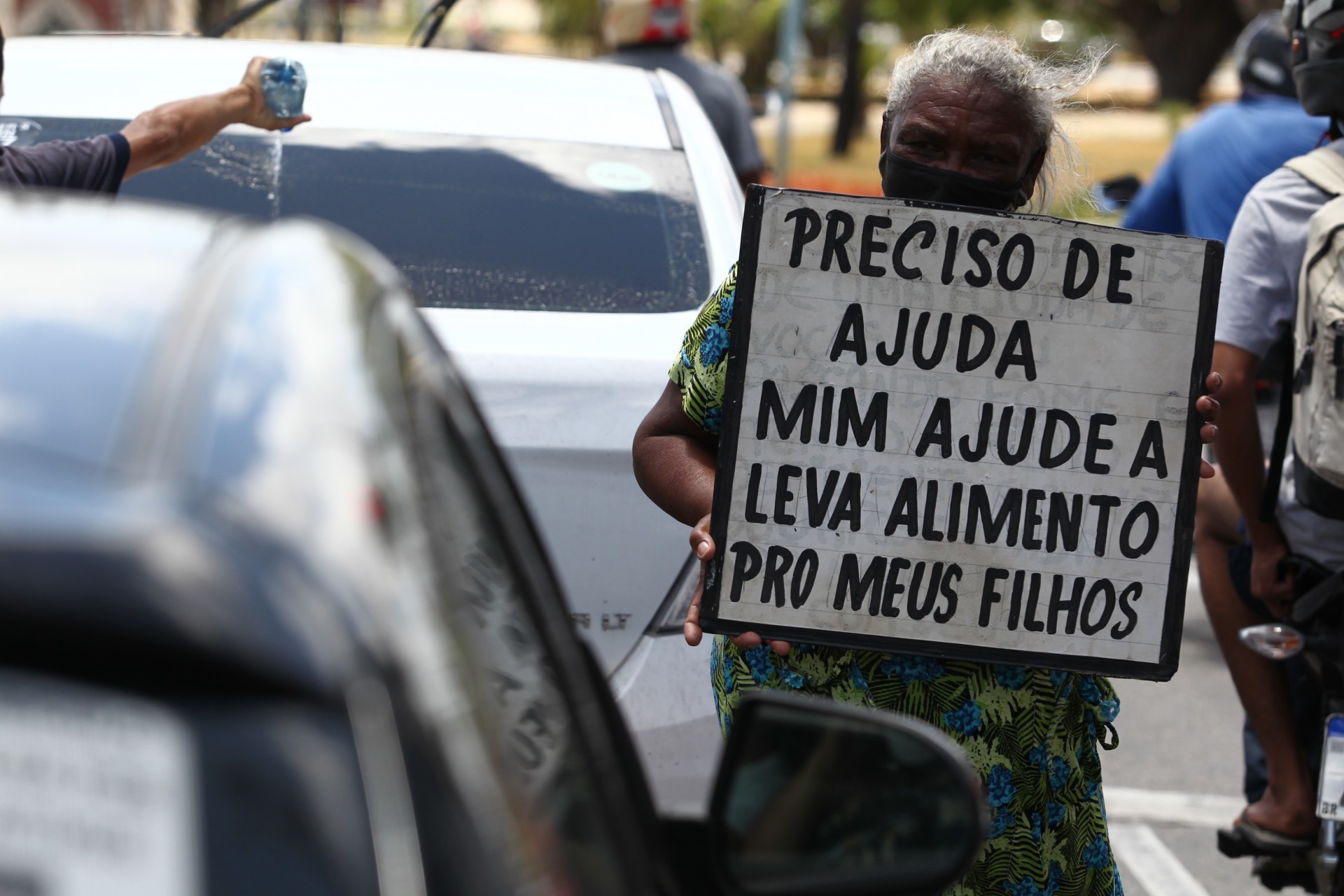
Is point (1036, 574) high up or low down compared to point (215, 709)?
down

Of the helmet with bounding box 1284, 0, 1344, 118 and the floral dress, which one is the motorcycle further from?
the floral dress

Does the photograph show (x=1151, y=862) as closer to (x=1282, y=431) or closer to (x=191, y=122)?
(x=1282, y=431)

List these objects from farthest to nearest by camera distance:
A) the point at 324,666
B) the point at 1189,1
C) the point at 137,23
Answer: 1. the point at 1189,1
2. the point at 137,23
3. the point at 324,666

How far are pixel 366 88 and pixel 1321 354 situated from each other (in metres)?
2.23

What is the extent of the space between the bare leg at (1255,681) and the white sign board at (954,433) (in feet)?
4.64

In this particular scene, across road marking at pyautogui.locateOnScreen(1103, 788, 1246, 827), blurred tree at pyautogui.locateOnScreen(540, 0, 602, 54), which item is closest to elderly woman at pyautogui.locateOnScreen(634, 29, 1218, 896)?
road marking at pyautogui.locateOnScreen(1103, 788, 1246, 827)

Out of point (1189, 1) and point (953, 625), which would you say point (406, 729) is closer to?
point (953, 625)

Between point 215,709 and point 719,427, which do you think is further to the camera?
point 719,427

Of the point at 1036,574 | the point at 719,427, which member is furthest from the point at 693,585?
the point at 1036,574

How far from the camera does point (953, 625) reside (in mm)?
2207

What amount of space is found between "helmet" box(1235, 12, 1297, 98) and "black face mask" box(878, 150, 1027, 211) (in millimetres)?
3968

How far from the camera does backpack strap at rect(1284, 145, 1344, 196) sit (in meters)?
3.11

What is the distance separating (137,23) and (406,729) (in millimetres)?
17817

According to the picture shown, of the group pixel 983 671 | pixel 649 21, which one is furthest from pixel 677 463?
pixel 649 21
